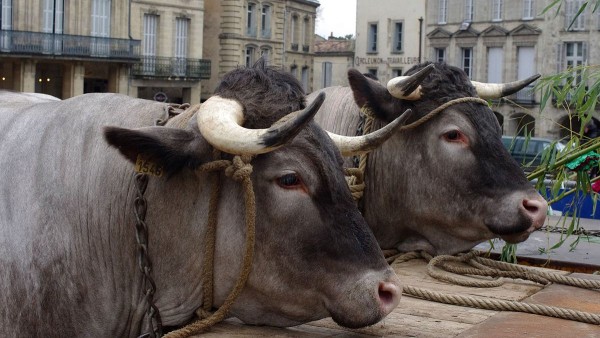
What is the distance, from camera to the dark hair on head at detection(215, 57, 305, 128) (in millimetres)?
3703

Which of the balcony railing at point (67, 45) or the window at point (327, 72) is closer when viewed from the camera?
the balcony railing at point (67, 45)

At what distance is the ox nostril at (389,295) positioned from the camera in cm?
348

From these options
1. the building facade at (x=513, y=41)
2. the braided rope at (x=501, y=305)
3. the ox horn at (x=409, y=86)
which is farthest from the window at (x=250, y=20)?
the braided rope at (x=501, y=305)

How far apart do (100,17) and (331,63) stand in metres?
18.0

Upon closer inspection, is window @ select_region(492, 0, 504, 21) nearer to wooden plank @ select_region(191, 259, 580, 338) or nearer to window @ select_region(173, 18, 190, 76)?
window @ select_region(173, 18, 190, 76)

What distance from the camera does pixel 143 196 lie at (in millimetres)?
3689

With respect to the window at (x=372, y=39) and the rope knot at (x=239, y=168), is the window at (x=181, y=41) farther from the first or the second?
the rope knot at (x=239, y=168)

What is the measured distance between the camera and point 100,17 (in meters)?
44.4

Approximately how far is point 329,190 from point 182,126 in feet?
2.09

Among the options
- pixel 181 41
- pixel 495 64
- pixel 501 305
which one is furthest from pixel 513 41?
pixel 501 305

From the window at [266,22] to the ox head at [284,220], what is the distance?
5158 cm

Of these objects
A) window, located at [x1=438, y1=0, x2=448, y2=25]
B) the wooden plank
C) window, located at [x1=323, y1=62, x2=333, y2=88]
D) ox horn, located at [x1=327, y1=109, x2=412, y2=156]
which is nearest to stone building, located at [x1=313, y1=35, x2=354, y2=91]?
window, located at [x1=323, y1=62, x2=333, y2=88]

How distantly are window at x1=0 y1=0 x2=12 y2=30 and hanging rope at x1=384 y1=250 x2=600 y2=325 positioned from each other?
→ 120 ft

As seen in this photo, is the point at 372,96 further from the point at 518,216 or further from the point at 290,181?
the point at 290,181
